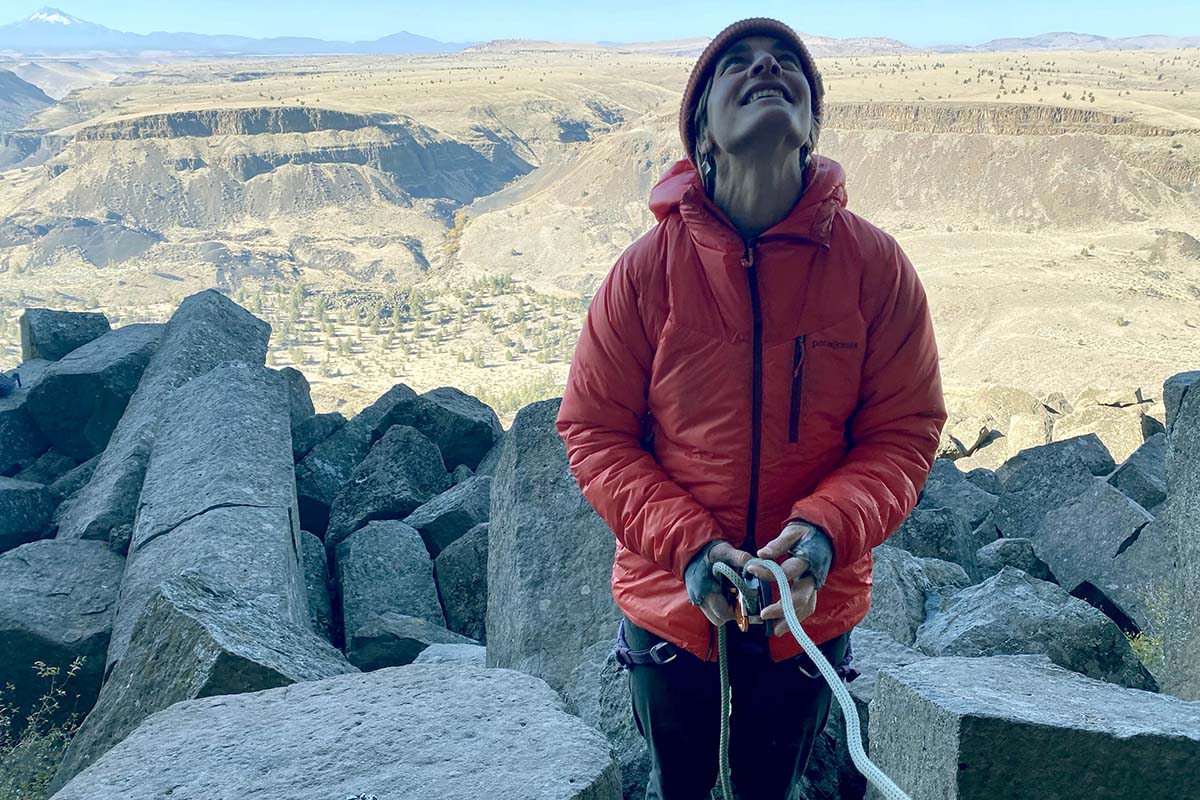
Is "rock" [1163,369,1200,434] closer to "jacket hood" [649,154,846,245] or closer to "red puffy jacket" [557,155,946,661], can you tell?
"red puffy jacket" [557,155,946,661]

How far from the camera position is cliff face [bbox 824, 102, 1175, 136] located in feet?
189

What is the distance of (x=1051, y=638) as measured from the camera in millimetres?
4031

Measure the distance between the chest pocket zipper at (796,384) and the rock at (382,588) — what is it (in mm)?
3607

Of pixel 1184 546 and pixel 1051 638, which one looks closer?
pixel 1051 638

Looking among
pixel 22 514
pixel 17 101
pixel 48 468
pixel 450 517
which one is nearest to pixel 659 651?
pixel 450 517

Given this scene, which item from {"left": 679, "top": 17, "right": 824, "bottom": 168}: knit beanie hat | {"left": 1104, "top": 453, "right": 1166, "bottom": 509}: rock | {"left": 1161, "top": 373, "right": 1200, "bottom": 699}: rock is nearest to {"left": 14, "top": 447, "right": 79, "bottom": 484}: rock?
{"left": 679, "top": 17, "right": 824, "bottom": 168}: knit beanie hat

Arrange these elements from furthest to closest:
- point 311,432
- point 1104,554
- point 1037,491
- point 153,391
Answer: point 311,432 → point 1037,491 → point 153,391 → point 1104,554

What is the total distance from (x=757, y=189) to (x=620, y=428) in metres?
0.62

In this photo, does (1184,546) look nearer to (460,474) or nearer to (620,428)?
(620,428)

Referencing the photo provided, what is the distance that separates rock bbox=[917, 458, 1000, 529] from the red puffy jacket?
6202 mm

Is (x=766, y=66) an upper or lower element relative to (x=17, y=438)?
upper

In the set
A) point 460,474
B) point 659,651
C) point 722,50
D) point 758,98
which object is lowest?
point 460,474

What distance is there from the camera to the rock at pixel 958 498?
326 inches

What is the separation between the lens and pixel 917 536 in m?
6.33
